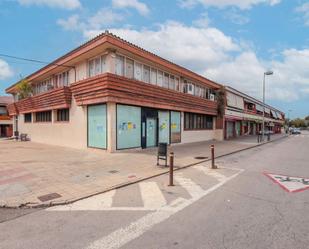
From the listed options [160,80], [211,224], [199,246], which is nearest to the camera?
[199,246]

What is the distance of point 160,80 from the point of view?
1705cm

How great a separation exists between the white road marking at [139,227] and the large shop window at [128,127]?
8311 millimetres

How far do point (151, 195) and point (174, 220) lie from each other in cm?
160

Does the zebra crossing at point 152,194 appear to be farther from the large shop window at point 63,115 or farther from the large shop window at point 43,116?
the large shop window at point 43,116

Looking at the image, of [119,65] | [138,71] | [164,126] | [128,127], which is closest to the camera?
[119,65]

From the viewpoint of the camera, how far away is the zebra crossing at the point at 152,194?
5000 mm

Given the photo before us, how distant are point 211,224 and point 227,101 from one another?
80.5ft

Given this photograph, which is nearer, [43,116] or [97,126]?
[97,126]

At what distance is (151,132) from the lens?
1595cm

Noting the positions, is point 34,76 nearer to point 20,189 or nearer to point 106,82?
point 106,82

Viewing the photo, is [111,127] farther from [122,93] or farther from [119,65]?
[119,65]

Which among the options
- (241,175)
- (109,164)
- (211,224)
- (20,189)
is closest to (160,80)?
(109,164)

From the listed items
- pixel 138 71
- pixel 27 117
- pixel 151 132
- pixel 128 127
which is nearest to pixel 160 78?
pixel 138 71

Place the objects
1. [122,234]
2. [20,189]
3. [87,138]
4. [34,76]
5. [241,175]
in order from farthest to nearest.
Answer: [34,76] → [87,138] → [241,175] → [20,189] → [122,234]
